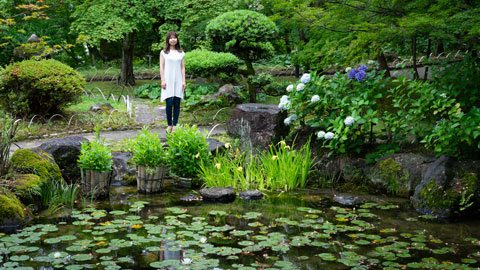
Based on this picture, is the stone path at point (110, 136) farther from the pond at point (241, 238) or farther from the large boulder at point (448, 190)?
the large boulder at point (448, 190)

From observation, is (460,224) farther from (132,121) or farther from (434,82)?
(132,121)

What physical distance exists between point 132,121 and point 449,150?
21.1 ft

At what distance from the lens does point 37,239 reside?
4.58 meters

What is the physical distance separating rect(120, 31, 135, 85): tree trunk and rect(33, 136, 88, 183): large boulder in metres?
9.76

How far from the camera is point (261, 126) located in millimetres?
7723

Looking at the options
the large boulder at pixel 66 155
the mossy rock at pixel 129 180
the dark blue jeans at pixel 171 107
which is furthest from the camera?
the dark blue jeans at pixel 171 107

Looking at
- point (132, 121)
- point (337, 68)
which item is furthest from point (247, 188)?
point (337, 68)

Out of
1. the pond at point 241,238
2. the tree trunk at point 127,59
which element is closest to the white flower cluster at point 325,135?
the pond at point 241,238

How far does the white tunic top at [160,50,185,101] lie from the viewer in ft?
26.5

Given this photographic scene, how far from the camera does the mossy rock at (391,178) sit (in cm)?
637

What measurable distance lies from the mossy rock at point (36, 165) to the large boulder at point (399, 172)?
3901 mm

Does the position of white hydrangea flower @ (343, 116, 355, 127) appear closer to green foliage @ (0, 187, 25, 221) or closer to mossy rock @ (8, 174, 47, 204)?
mossy rock @ (8, 174, 47, 204)

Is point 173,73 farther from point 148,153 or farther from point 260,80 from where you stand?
point 260,80

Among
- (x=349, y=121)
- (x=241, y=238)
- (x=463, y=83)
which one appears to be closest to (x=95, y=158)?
(x=241, y=238)
